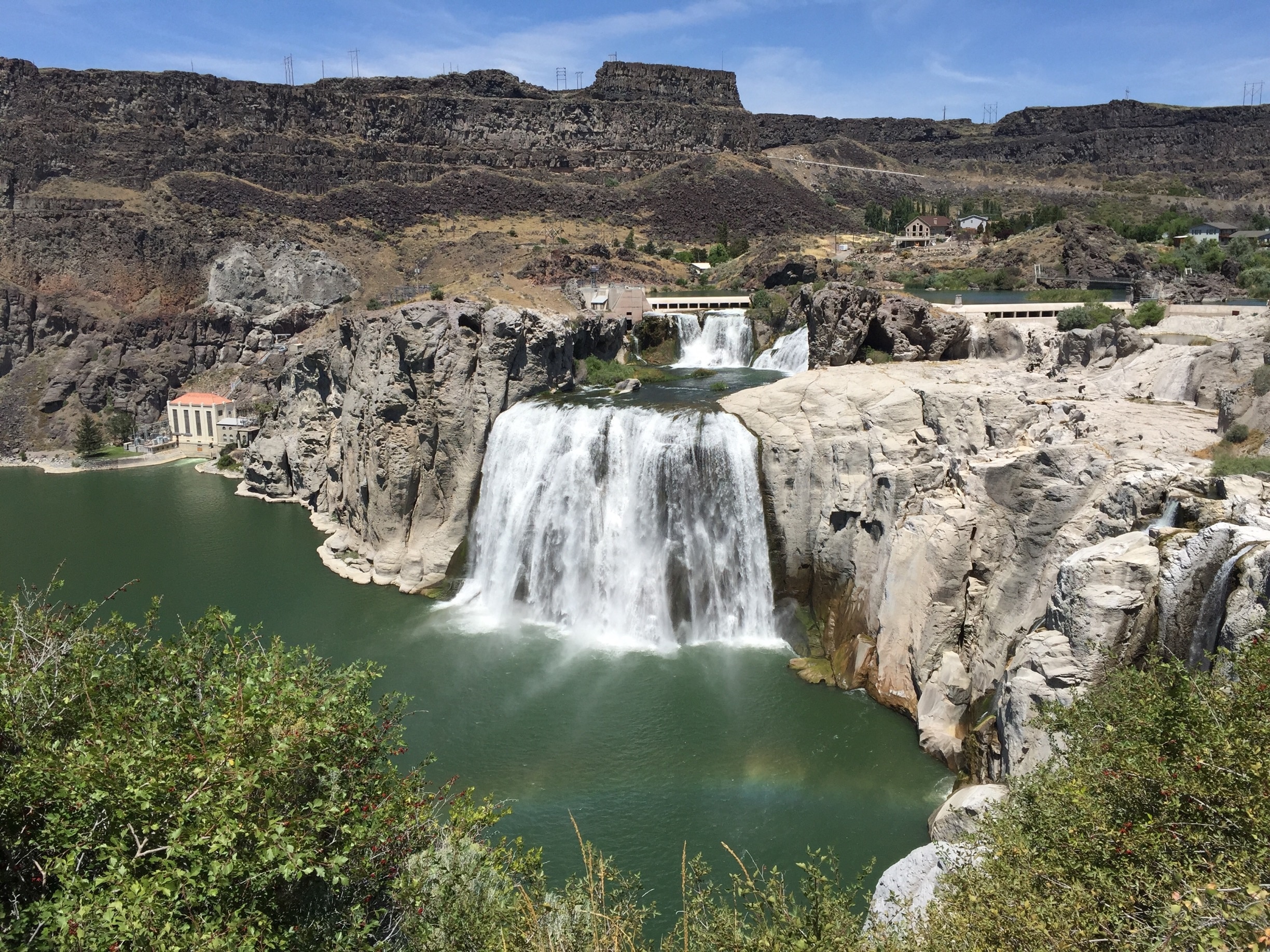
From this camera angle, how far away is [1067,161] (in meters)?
121

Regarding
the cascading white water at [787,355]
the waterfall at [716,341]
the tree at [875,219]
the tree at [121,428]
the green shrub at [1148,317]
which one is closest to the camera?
the green shrub at [1148,317]

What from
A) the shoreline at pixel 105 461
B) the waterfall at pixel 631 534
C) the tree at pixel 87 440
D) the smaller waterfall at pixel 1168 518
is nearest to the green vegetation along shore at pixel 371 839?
the smaller waterfall at pixel 1168 518

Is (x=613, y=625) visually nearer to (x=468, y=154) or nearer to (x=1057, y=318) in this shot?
(x=1057, y=318)

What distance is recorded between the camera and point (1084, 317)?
97.0 feet

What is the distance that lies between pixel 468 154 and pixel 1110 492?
93.8 meters

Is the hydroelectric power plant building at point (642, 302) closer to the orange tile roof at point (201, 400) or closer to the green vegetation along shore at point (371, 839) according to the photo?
the orange tile roof at point (201, 400)

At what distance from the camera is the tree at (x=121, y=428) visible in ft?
178

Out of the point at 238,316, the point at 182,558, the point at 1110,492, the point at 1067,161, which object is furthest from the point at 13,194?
the point at 1067,161

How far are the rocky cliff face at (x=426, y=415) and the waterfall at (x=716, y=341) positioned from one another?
9806mm

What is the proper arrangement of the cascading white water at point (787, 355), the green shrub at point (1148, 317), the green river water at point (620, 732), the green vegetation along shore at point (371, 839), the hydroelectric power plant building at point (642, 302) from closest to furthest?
the green vegetation along shore at point (371, 839) → the green river water at point (620, 732) → the green shrub at point (1148, 317) → the cascading white water at point (787, 355) → the hydroelectric power plant building at point (642, 302)

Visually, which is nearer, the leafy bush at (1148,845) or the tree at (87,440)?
the leafy bush at (1148,845)

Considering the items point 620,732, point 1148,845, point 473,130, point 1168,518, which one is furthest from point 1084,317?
point 473,130

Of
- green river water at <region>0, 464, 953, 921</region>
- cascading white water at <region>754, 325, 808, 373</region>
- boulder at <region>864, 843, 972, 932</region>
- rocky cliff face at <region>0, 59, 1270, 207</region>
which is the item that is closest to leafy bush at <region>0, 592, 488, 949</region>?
boulder at <region>864, 843, 972, 932</region>

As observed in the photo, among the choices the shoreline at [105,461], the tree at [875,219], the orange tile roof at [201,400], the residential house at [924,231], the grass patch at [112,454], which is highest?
the tree at [875,219]
